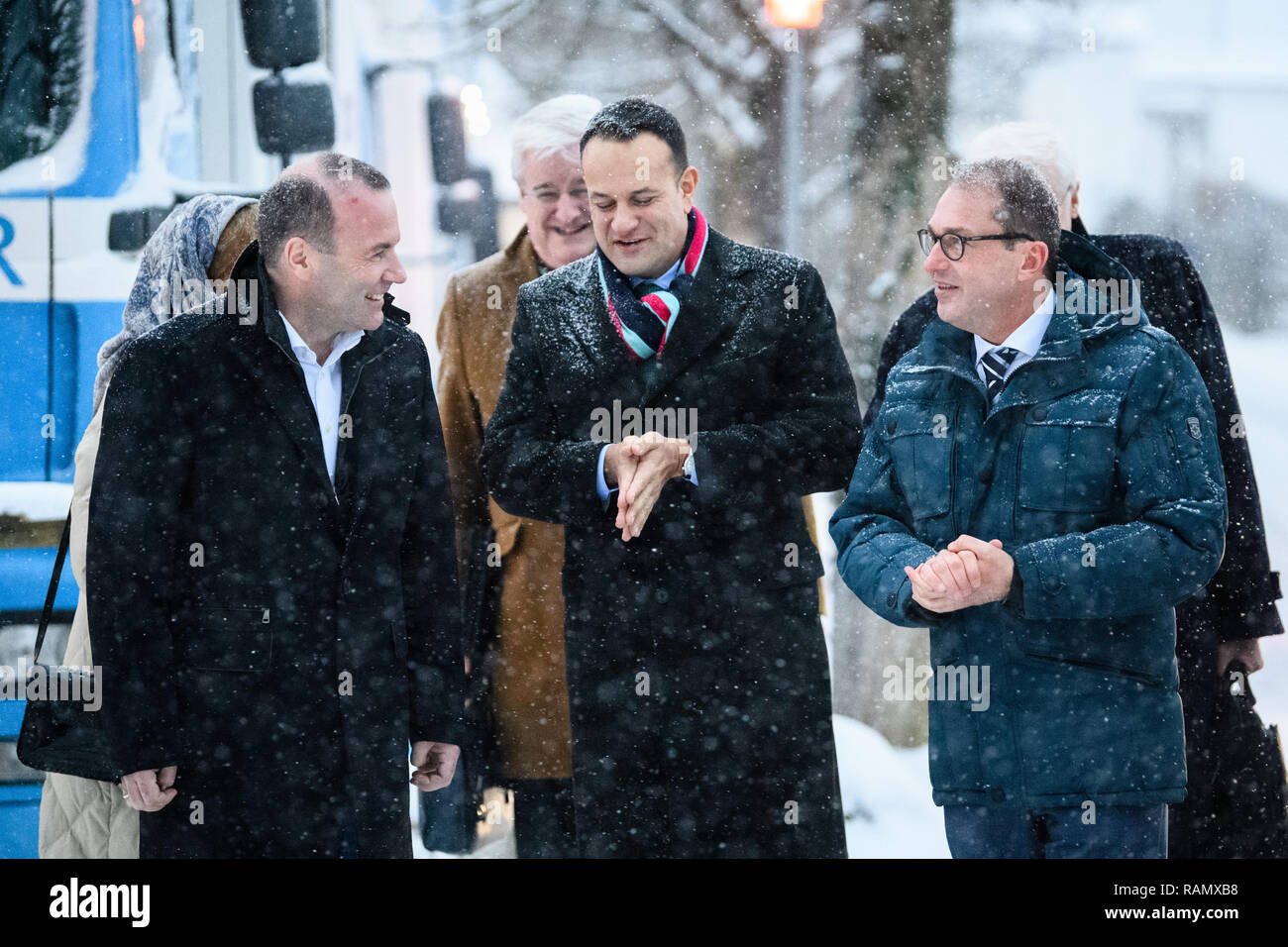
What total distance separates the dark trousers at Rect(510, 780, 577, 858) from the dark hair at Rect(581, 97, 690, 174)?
160 centimetres

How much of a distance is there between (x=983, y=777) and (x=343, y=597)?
4.83 feet

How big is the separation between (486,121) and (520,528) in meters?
1.09

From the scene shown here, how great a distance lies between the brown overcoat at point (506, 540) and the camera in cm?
348

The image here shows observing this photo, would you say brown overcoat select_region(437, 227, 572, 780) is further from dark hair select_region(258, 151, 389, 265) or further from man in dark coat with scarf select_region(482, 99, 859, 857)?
dark hair select_region(258, 151, 389, 265)

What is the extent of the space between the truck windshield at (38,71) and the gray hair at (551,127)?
116 cm

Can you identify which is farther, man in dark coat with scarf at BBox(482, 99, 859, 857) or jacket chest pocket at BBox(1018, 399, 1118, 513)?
man in dark coat with scarf at BBox(482, 99, 859, 857)

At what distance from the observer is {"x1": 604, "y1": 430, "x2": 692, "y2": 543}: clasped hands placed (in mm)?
2953

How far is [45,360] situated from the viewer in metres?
3.51

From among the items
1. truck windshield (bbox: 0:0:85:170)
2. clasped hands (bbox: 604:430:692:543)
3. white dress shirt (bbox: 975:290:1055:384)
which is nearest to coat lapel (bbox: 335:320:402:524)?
clasped hands (bbox: 604:430:692:543)

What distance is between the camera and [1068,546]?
281cm

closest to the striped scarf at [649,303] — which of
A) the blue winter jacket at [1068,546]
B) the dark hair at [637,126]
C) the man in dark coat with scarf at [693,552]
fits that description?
the man in dark coat with scarf at [693,552]

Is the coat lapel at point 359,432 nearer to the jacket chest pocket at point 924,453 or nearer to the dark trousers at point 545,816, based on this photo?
the dark trousers at point 545,816

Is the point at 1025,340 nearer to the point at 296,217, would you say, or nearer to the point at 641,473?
the point at 641,473

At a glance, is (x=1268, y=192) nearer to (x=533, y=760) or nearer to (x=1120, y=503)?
(x=1120, y=503)
